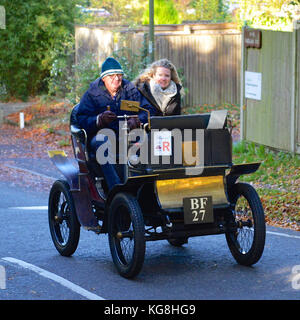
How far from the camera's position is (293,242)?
8.50 metres

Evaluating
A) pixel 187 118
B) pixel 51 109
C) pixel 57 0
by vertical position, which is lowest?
pixel 51 109

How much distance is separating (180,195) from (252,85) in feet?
28.5

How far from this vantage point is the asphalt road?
6438mm

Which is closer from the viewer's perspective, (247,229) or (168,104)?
(247,229)

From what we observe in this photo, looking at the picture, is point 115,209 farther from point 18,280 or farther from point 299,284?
point 299,284

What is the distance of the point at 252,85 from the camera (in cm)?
1528

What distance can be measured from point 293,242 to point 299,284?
6.37 ft

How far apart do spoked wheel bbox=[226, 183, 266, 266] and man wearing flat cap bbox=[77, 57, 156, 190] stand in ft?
3.74
